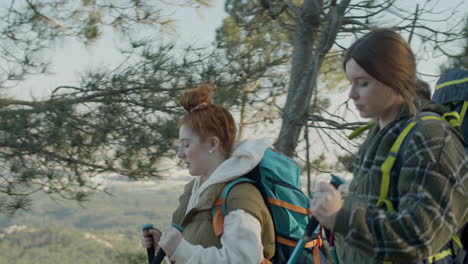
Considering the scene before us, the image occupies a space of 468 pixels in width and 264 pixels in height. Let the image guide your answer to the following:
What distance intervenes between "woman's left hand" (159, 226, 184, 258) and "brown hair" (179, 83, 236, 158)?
14.3 inches

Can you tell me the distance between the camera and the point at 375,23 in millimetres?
3930

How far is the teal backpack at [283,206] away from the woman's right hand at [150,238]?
30cm

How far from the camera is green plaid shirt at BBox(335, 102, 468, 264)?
0.96 meters

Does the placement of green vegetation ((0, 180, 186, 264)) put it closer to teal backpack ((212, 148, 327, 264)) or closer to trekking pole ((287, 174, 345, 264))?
teal backpack ((212, 148, 327, 264))

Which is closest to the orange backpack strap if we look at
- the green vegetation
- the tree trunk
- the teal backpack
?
the teal backpack

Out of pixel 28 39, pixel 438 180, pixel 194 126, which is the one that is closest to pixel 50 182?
pixel 28 39

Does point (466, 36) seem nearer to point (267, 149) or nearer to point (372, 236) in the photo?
point (267, 149)

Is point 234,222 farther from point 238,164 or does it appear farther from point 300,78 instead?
point 300,78

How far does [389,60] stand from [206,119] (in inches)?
31.7

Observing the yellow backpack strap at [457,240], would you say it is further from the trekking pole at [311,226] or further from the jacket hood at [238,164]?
the jacket hood at [238,164]

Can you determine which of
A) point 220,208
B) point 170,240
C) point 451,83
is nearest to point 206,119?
point 220,208

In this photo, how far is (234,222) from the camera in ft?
4.86

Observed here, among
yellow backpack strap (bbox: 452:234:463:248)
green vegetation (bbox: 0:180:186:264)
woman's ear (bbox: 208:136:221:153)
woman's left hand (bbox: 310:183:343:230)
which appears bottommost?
green vegetation (bbox: 0:180:186:264)

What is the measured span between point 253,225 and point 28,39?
3523 millimetres
